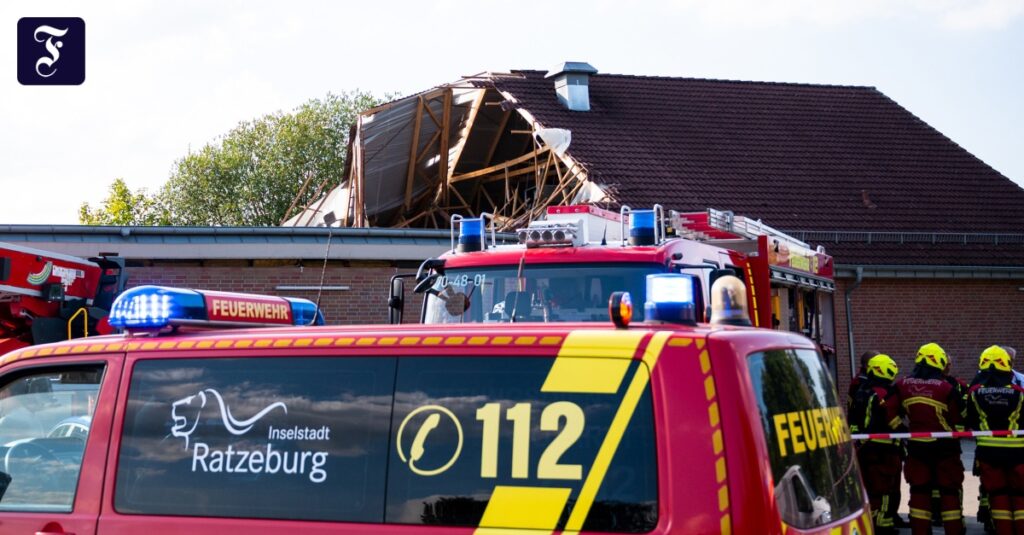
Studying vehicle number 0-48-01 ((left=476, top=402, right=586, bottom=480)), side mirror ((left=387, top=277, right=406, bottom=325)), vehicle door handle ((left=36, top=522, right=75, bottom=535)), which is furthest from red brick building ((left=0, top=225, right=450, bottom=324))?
vehicle number 0-48-01 ((left=476, top=402, right=586, bottom=480))

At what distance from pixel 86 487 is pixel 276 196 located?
5026 cm

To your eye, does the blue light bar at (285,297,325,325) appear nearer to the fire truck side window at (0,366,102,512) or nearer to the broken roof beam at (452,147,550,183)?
the fire truck side window at (0,366,102,512)

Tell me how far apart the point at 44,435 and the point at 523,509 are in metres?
2.03

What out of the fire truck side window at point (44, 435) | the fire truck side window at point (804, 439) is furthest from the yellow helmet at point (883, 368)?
the fire truck side window at point (44, 435)

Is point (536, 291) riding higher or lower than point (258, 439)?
higher

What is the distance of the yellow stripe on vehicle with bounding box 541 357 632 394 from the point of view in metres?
3.44

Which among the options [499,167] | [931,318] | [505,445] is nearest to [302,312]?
[505,445]

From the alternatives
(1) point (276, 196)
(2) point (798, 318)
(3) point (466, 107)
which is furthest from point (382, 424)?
(1) point (276, 196)

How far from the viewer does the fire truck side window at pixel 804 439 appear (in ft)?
11.2

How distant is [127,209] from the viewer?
5391cm

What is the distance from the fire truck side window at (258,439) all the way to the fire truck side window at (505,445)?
0.10 metres

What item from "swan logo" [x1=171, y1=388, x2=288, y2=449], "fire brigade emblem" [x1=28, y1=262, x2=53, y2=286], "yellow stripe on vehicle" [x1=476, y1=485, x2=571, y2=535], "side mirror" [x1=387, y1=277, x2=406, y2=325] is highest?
"fire brigade emblem" [x1=28, y1=262, x2=53, y2=286]

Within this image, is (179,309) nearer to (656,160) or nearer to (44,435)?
(44,435)

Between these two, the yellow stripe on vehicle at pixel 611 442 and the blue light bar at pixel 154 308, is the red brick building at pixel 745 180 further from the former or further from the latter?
the yellow stripe on vehicle at pixel 611 442
